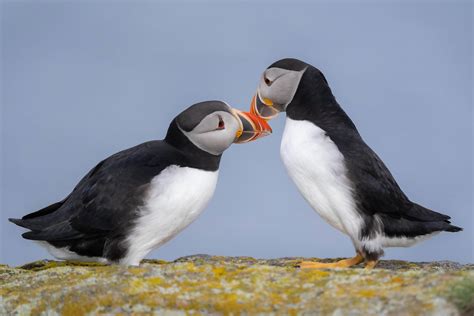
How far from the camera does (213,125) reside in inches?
289

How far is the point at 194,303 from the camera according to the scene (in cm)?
523

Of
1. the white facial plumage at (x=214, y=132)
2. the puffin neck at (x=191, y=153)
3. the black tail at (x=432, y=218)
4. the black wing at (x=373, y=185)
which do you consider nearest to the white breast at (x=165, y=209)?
the puffin neck at (x=191, y=153)

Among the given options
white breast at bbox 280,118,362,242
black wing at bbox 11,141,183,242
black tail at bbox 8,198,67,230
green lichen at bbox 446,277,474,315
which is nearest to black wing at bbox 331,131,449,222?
white breast at bbox 280,118,362,242

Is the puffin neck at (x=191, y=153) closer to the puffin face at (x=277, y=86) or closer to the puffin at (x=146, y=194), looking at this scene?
the puffin at (x=146, y=194)

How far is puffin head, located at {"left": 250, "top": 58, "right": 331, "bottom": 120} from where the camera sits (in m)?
7.92

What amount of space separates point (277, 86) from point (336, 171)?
44.6 inches

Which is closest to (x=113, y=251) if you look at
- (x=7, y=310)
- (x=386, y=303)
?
(x=7, y=310)

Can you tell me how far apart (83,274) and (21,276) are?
0.92 m

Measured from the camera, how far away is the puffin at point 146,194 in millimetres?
7074

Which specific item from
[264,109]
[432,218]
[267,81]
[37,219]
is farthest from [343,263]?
[37,219]

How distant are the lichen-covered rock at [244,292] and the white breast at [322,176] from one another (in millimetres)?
1543

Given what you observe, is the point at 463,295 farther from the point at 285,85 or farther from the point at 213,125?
the point at 285,85

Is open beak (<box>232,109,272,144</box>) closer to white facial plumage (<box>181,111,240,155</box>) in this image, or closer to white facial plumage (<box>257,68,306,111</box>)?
white facial plumage (<box>181,111,240,155</box>)

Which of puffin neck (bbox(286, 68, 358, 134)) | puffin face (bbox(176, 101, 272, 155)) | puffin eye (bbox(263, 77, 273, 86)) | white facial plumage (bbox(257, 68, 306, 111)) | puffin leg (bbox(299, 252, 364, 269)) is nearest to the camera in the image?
puffin face (bbox(176, 101, 272, 155))
